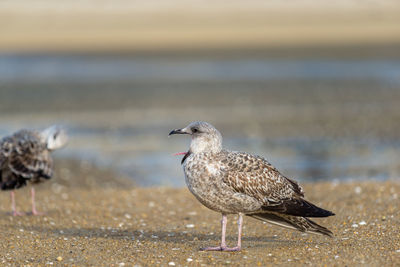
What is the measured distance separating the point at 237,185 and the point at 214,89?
22.1 m

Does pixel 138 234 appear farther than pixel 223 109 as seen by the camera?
No

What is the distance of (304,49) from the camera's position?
46812mm

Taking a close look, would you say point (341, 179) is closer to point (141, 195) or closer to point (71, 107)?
point (141, 195)

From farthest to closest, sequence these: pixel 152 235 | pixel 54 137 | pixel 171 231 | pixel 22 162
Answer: pixel 54 137
pixel 22 162
pixel 171 231
pixel 152 235

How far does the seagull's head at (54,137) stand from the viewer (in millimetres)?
11562

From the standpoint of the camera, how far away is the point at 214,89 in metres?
30.0

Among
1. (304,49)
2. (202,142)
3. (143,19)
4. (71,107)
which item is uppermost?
(143,19)

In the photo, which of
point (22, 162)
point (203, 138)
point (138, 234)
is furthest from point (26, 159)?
point (203, 138)

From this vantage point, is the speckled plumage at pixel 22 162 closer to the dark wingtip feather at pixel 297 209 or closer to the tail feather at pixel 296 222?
the tail feather at pixel 296 222

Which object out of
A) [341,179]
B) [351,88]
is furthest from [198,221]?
[351,88]

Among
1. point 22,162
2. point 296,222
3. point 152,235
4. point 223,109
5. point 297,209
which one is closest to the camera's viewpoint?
point 297,209

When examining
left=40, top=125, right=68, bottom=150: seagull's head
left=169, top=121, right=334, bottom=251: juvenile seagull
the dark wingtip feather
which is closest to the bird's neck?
left=169, top=121, right=334, bottom=251: juvenile seagull

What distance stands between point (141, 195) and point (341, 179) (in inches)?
183

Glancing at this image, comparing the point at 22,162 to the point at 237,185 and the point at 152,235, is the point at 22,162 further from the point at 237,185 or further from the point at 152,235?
the point at 237,185
